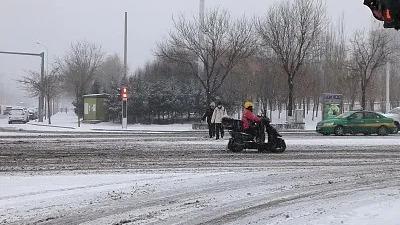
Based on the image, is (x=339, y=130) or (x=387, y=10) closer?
(x=387, y=10)

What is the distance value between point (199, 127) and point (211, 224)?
2995 centimetres

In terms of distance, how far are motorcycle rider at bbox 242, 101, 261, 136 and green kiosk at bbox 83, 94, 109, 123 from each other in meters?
31.2

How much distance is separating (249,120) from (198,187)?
7.30 m

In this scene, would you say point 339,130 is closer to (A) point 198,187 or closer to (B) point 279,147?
(B) point 279,147

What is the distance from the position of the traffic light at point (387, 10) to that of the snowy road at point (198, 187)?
8.86 ft

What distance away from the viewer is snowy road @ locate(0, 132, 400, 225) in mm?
7492

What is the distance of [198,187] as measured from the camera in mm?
9891

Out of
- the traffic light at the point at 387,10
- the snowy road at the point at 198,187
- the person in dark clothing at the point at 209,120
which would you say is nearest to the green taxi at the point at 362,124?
the person in dark clothing at the point at 209,120

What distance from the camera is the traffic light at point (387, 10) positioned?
524cm

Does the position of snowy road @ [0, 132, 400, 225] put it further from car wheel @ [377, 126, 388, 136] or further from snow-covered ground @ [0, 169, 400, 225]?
car wheel @ [377, 126, 388, 136]

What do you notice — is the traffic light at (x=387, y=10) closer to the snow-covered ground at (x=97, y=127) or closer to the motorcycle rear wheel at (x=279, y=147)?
the motorcycle rear wheel at (x=279, y=147)

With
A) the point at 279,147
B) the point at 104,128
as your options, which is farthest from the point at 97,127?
the point at 279,147

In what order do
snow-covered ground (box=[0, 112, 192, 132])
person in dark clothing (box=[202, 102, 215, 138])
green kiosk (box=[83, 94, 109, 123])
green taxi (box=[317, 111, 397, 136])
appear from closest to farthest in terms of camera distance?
person in dark clothing (box=[202, 102, 215, 138]) → green taxi (box=[317, 111, 397, 136]) → snow-covered ground (box=[0, 112, 192, 132]) → green kiosk (box=[83, 94, 109, 123])

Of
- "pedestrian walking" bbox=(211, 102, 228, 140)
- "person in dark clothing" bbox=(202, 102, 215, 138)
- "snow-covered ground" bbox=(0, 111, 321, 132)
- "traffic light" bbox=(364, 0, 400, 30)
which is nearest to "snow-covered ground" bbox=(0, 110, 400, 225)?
"traffic light" bbox=(364, 0, 400, 30)
